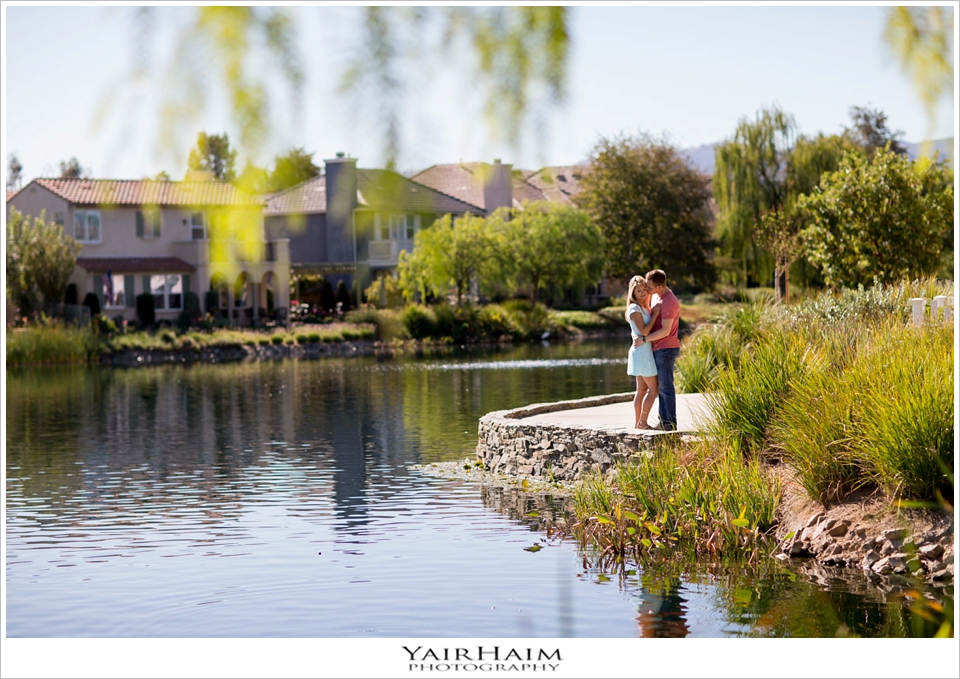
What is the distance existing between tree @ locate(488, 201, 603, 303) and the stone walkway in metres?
38.2

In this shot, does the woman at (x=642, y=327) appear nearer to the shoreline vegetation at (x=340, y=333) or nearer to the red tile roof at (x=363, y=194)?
the red tile roof at (x=363, y=194)

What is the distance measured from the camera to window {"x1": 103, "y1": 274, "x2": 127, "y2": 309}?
176 feet

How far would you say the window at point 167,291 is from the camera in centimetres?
5447

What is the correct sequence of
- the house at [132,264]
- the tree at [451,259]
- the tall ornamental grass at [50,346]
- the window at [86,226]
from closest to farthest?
the tall ornamental grass at [50,346] < the house at [132,264] < the tree at [451,259] < the window at [86,226]

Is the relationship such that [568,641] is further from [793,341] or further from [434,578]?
[793,341]

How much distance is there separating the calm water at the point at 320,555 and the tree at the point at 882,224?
12085 millimetres

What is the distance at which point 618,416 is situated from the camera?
1720cm

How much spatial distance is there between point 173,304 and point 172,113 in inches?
2132

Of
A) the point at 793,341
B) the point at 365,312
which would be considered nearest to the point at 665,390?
the point at 793,341

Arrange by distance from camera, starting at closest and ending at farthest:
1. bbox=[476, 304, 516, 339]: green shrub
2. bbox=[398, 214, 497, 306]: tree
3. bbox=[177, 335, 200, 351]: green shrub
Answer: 1. bbox=[177, 335, 200, 351]: green shrub
2. bbox=[398, 214, 497, 306]: tree
3. bbox=[476, 304, 516, 339]: green shrub

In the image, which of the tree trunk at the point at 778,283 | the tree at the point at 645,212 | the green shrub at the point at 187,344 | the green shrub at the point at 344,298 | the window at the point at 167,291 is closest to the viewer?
the tree trunk at the point at 778,283

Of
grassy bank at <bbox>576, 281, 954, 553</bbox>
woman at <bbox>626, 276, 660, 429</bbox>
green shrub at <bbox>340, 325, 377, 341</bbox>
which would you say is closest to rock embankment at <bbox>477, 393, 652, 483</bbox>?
woman at <bbox>626, 276, 660, 429</bbox>

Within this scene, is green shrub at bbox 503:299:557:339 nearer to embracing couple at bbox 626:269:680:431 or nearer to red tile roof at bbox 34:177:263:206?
embracing couple at bbox 626:269:680:431

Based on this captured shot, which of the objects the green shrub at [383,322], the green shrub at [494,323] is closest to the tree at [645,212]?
the green shrub at [494,323]
